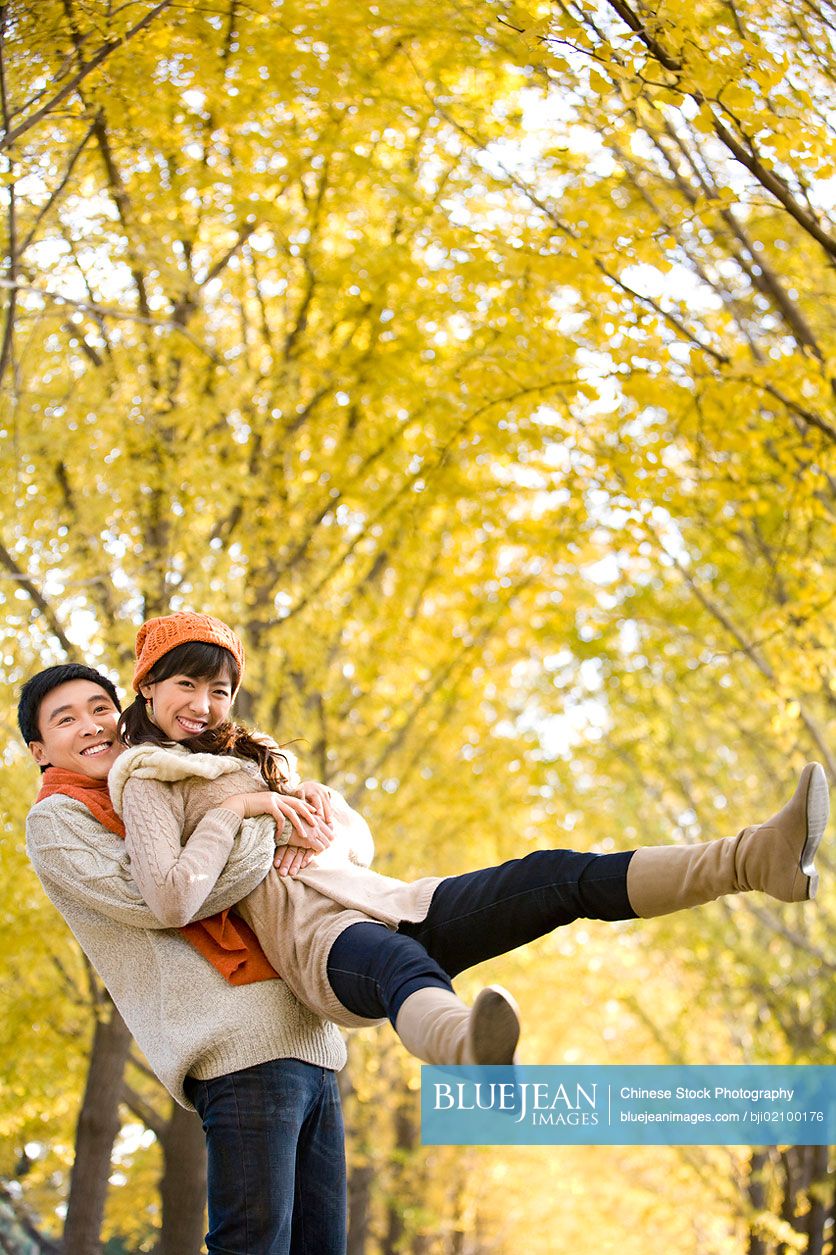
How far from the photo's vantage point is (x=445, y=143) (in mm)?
5172

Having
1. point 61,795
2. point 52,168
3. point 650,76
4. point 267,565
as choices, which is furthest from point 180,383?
point 61,795

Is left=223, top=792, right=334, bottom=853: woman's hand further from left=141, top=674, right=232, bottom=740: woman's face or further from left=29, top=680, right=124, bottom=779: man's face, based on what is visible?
left=29, top=680, right=124, bottom=779: man's face

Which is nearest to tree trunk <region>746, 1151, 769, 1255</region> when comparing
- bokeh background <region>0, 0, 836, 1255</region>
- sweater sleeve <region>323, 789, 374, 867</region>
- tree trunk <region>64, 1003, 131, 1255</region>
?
bokeh background <region>0, 0, 836, 1255</region>

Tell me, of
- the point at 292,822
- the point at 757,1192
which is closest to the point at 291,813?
the point at 292,822

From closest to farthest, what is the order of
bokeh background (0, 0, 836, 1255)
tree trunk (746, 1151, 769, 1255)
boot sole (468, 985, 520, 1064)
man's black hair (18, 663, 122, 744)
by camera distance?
boot sole (468, 985, 520, 1064) < man's black hair (18, 663, 122, 744) < bokeh background (0, 0, 836, 1255) < tree trunk (746, 1151, 769, 1255)

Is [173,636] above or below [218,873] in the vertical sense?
above

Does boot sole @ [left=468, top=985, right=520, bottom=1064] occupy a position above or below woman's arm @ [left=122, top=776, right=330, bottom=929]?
below

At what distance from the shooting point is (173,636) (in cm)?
246

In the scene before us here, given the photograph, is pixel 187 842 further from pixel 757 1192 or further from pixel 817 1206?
pixel 757 1192

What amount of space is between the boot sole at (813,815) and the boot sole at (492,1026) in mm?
651

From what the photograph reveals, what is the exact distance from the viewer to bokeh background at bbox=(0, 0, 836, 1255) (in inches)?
139

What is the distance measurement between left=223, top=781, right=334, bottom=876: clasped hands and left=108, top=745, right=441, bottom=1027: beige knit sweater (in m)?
0.02

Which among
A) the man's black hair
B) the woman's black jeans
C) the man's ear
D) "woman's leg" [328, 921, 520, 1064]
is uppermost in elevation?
the man's black hair

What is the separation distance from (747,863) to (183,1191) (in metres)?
4.00
